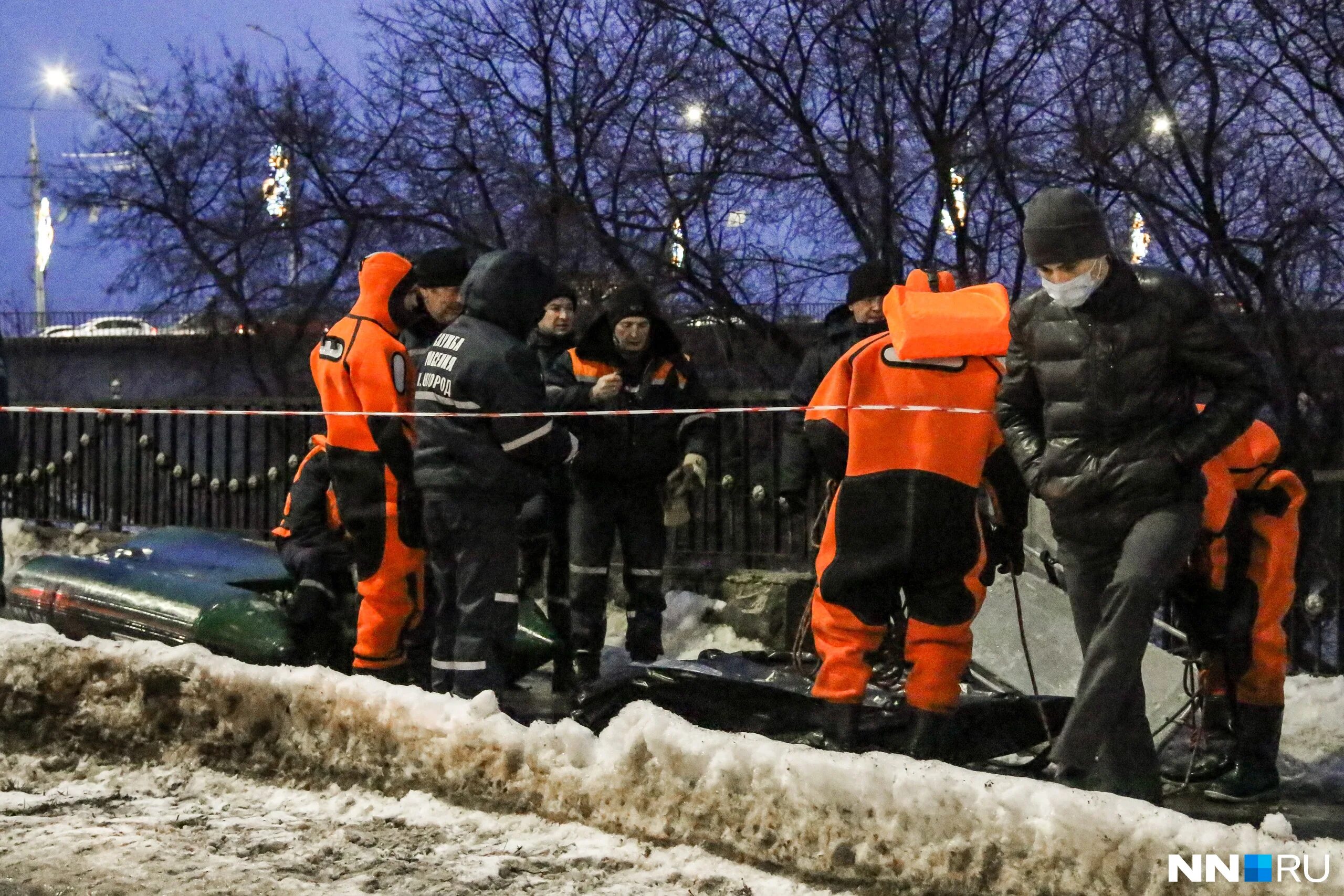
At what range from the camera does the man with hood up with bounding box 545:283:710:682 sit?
693 centimetres

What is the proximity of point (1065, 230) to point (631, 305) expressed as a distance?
296 cm

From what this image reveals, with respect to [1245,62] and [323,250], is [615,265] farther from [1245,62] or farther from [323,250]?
[1245,62]

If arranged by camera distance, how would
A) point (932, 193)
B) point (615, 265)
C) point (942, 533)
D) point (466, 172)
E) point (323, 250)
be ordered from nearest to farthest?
point (942, 533) → point (932, 193) → point (615, 265) → point (466, 172) → point (323, 250)

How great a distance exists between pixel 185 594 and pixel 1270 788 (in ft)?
16.0

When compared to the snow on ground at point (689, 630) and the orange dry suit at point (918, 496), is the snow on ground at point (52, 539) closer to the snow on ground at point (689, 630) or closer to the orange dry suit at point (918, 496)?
the snow on ground at point (689, 630)

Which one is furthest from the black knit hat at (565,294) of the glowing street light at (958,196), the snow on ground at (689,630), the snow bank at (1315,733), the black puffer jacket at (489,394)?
the snow bank at (1315,733)

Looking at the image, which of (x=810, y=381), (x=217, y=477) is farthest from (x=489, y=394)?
(x=217, y=477)

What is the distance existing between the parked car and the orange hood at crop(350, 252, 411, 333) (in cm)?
900

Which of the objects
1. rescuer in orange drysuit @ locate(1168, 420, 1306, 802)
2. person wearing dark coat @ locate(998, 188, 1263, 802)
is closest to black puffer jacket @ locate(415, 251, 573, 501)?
person wearing dark coat @ locate(998, 188, 1263, 802)

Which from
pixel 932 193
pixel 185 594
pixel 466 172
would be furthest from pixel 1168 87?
pixel 185 594

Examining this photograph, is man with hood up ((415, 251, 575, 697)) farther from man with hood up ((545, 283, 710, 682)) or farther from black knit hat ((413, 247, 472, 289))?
man with hood up ((545, 283, 710, 682))

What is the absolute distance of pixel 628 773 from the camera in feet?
14.4

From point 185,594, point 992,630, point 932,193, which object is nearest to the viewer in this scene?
point 992,630

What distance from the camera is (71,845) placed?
428 centimetres
